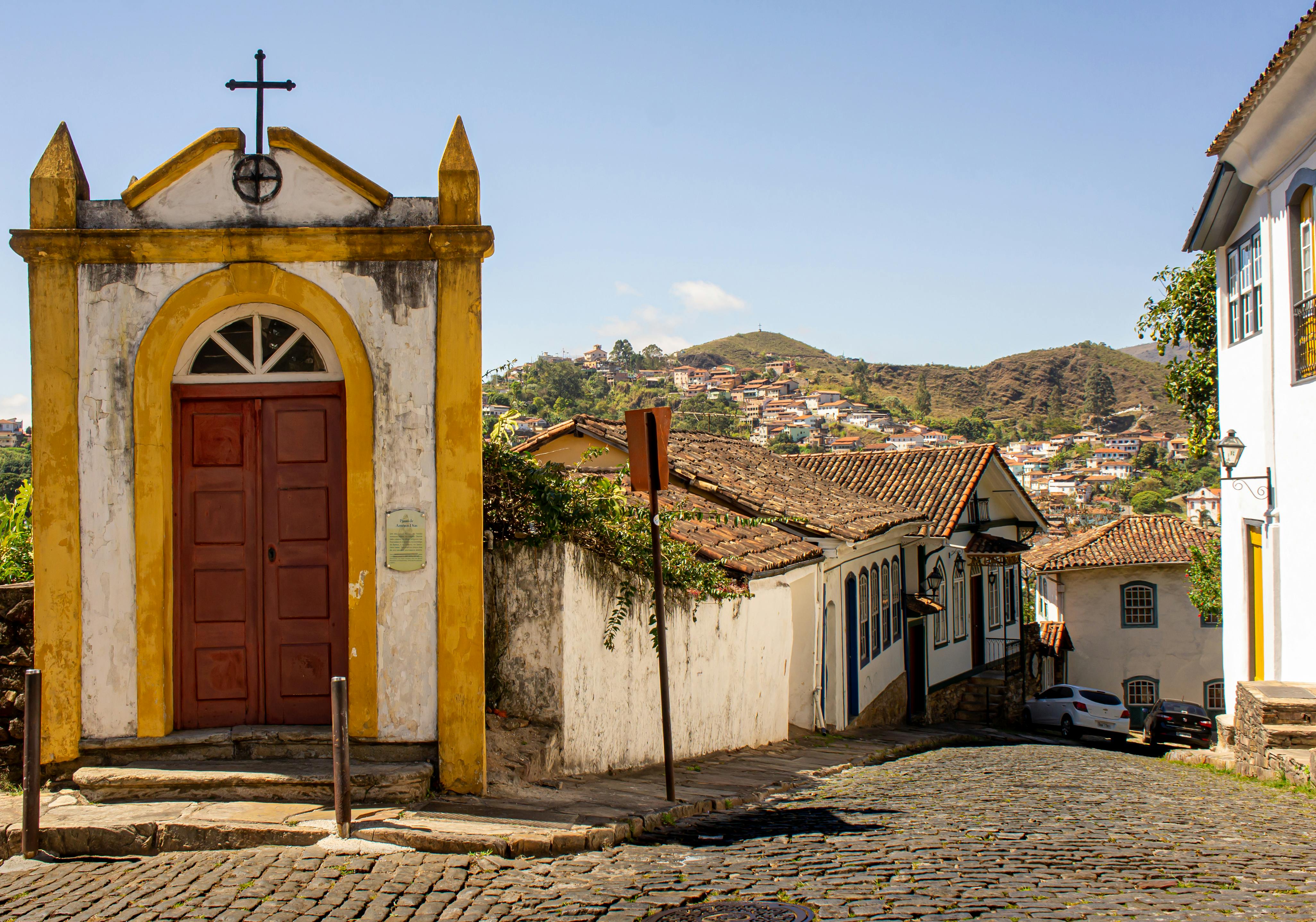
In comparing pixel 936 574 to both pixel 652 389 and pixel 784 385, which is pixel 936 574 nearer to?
pixel 652 389

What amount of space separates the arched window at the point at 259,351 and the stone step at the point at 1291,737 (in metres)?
9.11

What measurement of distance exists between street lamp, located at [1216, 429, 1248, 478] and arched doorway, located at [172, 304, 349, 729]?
11.5 meters

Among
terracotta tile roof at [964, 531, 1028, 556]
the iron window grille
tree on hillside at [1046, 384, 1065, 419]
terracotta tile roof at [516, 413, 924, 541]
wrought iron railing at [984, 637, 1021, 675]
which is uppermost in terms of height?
tree on hillside at [1046, 384, 1065, 419]

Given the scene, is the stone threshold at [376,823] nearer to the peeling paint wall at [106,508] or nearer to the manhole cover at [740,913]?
the peeling paint wall at [106,508]

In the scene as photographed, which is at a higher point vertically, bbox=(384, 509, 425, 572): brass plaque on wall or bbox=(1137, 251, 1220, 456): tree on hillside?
bbox=(1137, 251, 1220, 456): tree on hillside

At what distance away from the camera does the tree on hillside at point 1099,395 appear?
152000mm

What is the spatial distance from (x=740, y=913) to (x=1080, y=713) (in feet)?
73.9

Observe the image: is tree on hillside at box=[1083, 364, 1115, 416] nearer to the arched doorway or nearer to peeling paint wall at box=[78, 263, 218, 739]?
the arched doorway

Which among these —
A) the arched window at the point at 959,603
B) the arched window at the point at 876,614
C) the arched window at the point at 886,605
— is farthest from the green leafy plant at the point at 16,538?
the arched window at the point at 959,603

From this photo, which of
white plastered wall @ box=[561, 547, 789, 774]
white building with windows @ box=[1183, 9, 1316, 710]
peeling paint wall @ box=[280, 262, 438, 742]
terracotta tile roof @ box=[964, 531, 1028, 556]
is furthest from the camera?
terracotta tile roof @ box=[964, 531, 1028, 556]

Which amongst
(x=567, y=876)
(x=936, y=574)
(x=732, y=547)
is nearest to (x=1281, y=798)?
(x=732, y=547)

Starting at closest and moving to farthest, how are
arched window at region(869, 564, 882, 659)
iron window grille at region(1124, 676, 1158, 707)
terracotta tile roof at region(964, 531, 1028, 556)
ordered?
arched window at region(869, 564, 882, 659) < terracotta tile roof at region(964, 531, 1028, 556) < iron window grille at region(1124, 676, 1158, 707)

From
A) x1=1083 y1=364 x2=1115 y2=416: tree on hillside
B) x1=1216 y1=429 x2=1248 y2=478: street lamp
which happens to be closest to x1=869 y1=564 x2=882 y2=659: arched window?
x1=1216 y1=429 x2=1248 y2=478: street lamp

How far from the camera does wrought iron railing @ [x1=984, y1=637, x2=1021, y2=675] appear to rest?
25281mm
